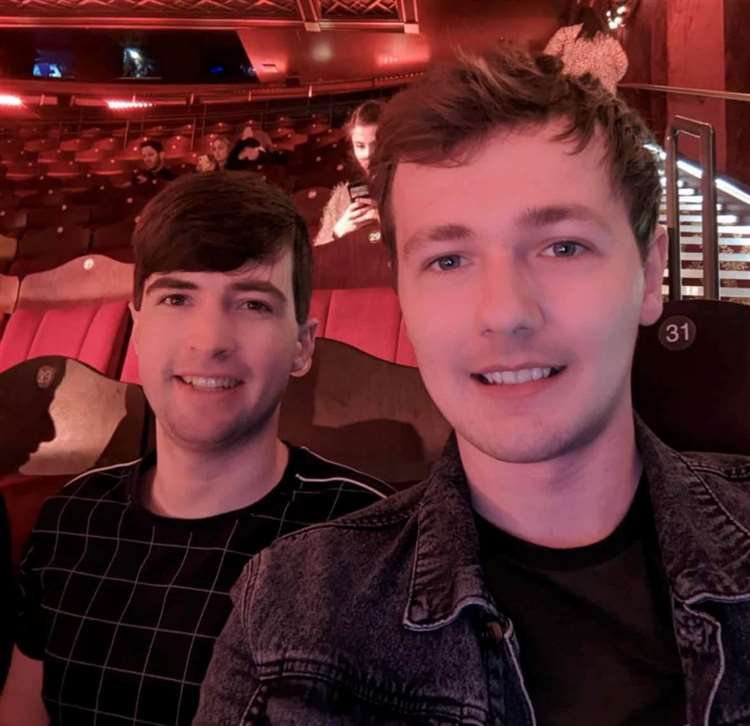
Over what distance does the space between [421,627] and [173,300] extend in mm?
571

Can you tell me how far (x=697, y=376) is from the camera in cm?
95

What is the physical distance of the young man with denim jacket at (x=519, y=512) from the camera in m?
0.56

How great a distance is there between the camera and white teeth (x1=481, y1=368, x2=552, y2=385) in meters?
0.62

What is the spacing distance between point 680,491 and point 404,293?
332mm

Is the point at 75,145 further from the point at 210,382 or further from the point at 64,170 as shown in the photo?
the point at 210,382

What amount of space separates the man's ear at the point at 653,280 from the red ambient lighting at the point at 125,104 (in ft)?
21.7

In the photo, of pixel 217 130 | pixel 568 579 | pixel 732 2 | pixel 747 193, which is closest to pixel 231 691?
pixel 568 579

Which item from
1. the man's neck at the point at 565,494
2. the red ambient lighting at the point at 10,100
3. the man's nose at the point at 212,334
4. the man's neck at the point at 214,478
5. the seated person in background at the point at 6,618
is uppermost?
the red ambient lighting at the point at 10,100

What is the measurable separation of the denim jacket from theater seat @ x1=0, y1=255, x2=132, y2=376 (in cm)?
187

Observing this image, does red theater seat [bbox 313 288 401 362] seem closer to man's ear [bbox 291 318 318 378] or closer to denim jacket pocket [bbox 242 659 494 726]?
man's ear [bbox 291 318 318 378]

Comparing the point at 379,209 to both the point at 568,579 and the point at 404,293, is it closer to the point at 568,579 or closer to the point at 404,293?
the point at 404,293

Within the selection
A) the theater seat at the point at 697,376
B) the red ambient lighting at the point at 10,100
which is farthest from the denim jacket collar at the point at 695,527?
the red ambient lighting at the point at 10,100

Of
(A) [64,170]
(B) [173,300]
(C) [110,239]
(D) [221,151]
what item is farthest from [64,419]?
(A) [64,170]

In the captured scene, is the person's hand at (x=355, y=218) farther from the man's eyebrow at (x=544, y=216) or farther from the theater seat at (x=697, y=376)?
the man's eyebrow at (x=544, y=216)
